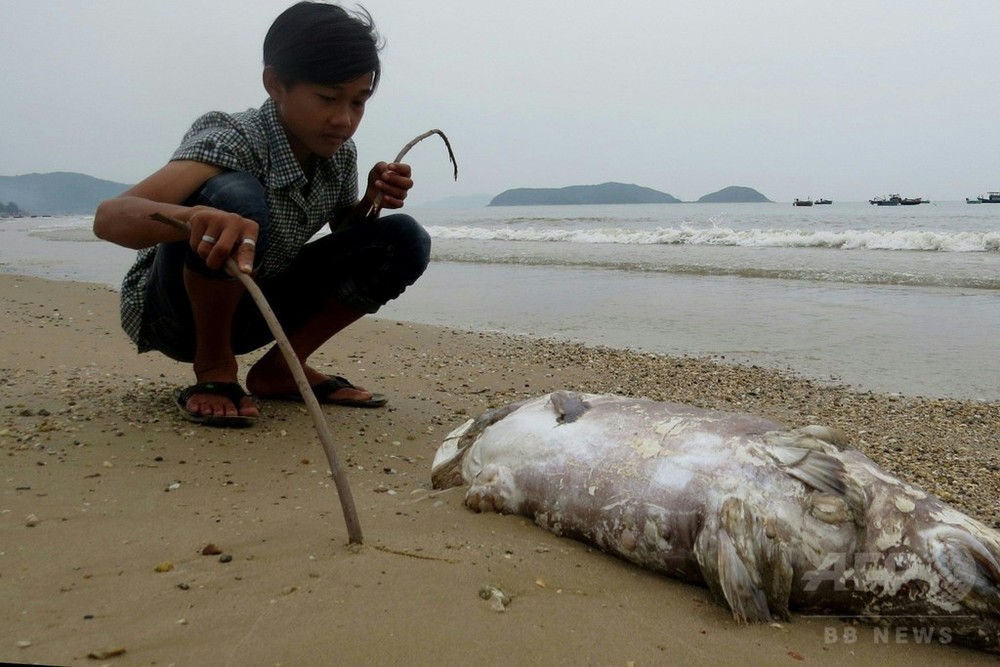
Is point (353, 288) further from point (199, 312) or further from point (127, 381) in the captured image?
point (127, 381)

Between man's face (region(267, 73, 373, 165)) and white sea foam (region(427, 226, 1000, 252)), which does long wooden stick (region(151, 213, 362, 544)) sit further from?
white sea foam (region(427, 226, 1000, 252))

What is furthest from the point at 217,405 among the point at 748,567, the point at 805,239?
the point at 805,239

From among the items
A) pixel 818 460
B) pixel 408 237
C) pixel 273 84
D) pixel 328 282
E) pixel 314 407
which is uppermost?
pixel 273 84

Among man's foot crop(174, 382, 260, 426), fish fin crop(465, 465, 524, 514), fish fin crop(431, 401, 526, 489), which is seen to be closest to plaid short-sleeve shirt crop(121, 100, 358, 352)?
man's foot crop(174, 382, 260, 426)

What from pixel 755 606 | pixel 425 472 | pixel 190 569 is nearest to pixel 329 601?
pixel 190 569

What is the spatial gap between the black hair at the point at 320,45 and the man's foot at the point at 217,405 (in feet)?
4.11

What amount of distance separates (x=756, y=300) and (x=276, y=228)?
664 centimetres

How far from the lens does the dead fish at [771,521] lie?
5.75ft

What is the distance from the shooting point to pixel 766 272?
37.8ft

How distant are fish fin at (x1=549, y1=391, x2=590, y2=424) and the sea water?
3.10m

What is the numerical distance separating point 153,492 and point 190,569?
0.67 metres

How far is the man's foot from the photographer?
10.2 ft

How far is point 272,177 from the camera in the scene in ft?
9.96

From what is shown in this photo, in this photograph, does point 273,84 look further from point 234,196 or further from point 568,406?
point 568,406
